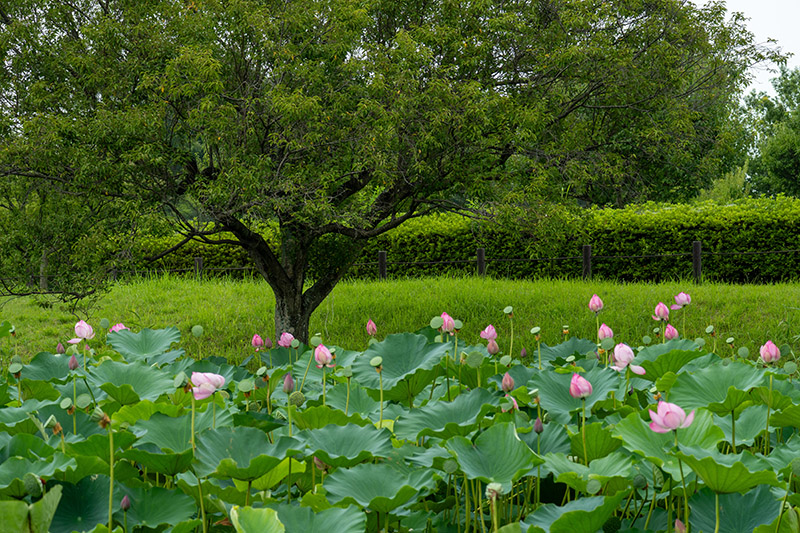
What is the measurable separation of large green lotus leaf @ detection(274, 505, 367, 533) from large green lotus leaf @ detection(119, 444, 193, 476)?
0.79 ft

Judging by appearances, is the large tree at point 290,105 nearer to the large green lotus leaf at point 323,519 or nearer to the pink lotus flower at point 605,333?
the pink lotus flower at point 605,333

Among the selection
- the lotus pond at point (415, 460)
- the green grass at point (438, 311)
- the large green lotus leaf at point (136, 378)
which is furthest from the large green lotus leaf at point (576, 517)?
the green grass at point (438, 311)

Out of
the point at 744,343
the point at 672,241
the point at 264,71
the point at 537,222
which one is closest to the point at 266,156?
the point at 264,71

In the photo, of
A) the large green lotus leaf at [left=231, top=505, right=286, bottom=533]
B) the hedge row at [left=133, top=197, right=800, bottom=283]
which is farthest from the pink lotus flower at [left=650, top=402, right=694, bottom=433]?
the hedge row at [left=133, top=197, right=800, bottom=283]

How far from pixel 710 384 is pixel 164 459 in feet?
4.12

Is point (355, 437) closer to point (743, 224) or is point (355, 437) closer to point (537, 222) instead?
point (537, 222)

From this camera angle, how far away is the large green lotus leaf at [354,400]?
1733 millimetres

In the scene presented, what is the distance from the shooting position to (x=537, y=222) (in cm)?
652

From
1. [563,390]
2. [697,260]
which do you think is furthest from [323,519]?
[697,260]

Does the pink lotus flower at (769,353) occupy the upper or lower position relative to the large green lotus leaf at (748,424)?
upper

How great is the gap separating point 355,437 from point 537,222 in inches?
217

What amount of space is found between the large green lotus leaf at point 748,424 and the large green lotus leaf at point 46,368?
6.11ft

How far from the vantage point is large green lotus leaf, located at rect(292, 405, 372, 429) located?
1.36 meters

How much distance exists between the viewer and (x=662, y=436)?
4.07ft
